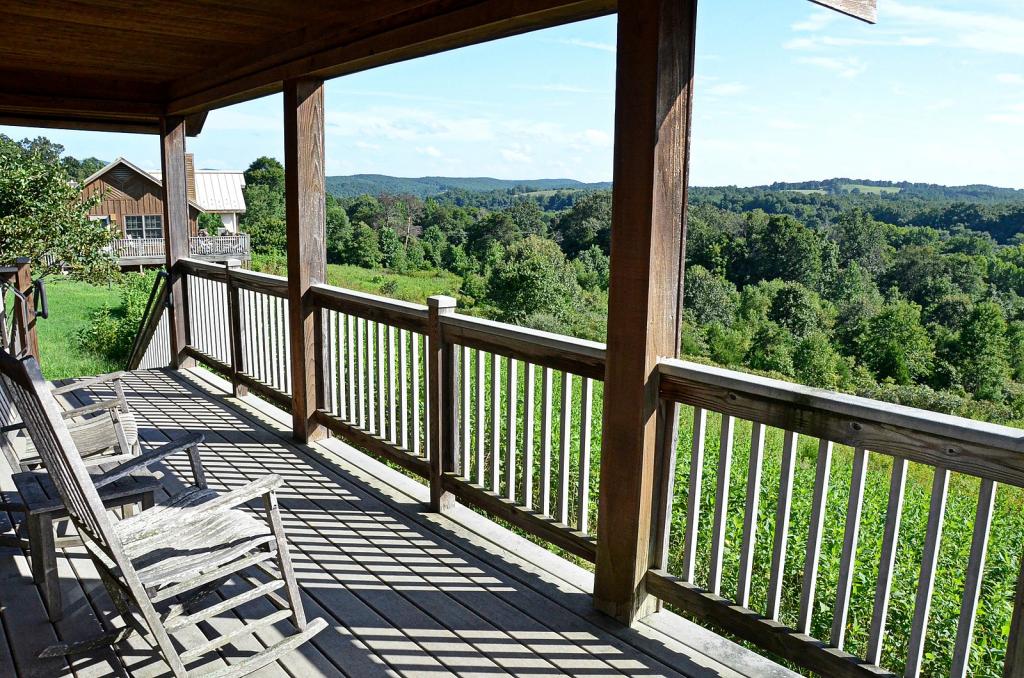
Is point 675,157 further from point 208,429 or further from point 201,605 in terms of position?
point 208,429

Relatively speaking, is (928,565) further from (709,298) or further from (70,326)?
(70,326)

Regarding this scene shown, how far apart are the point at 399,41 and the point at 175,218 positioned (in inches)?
157

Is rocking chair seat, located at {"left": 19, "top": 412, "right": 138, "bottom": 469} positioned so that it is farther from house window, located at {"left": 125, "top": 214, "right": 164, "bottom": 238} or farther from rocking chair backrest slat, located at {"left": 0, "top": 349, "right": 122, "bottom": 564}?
house window, located at {"left": 125, "top": 214, "right": 164, "bottom": 238}

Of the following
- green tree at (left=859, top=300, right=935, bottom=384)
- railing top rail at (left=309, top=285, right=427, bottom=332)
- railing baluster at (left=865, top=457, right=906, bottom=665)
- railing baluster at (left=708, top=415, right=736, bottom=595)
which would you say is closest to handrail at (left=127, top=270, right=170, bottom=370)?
railing top rail at (left=309, top=285, right=427, bottom=332)

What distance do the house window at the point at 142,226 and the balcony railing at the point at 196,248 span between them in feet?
3.41

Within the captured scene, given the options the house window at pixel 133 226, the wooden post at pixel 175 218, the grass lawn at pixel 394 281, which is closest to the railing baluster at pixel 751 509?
the wooden post at pixel 175 218

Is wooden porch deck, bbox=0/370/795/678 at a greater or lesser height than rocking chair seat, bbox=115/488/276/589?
lesser

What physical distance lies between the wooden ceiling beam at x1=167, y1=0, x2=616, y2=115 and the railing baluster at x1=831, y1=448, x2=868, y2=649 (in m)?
1.70

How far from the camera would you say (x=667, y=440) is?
8.36 ft

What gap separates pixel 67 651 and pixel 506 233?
26.6 m

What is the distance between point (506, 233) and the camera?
93.5 feet

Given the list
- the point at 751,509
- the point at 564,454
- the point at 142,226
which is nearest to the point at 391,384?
the point at 564,454

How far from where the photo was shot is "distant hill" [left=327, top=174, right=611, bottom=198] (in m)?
30.2

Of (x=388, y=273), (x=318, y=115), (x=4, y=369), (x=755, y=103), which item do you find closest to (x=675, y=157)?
(x=4, y=369)
